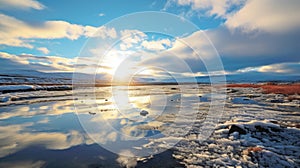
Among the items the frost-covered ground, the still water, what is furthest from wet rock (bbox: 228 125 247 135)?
the still water

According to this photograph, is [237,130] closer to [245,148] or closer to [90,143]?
[245,148]

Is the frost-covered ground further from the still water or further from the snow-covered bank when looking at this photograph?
the still water

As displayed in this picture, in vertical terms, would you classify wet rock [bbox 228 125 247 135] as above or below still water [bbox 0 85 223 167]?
above

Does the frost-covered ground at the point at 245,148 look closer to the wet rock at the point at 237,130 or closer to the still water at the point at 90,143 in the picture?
the wet rock at the point at 237,130

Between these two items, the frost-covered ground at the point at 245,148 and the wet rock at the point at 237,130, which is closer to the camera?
the frost-covered ground at the point at 245,148

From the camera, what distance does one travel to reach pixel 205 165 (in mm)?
6246

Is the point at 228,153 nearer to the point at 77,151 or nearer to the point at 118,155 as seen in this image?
the point at 118,155

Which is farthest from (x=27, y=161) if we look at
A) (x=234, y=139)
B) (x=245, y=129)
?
(x=245, y=129)

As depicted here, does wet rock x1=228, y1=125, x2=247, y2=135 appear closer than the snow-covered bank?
No

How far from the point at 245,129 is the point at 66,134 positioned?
917cm

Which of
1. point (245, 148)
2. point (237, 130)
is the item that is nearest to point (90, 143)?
point (245, 148)

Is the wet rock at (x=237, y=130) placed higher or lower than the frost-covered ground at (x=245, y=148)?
higher

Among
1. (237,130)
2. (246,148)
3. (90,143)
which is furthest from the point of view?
(237,130)

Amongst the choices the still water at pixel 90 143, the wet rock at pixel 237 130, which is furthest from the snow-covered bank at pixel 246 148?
the still water at pixel 90 143
